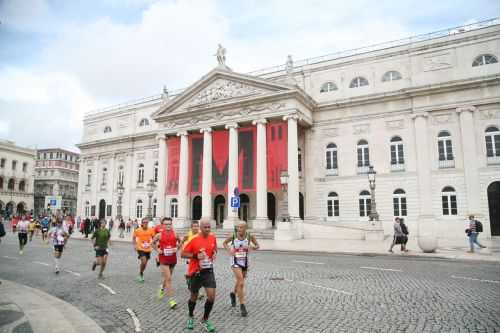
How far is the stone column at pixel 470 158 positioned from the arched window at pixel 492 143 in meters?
0.92

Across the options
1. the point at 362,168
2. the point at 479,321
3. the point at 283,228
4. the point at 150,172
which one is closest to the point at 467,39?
the point at 362,168

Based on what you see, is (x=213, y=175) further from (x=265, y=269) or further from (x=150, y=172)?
(x=265, y=269)

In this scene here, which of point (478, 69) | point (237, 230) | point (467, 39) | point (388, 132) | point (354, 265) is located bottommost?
point (354, 265)

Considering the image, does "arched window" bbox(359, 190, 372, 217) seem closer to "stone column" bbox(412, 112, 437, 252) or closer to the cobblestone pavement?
"stone column" bbox(412, 112, 437, 252)

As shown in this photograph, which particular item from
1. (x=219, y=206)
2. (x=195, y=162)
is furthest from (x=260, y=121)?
(x=219, y=206)

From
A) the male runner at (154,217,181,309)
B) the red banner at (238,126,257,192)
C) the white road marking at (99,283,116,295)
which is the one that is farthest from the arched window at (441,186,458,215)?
the white road marking at (99,283,116,295)

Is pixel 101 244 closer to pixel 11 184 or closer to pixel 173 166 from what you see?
pixel 173 166

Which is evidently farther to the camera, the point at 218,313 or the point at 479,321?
the point at 218,313

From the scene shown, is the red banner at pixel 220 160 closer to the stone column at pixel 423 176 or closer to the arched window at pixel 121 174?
the stone column at pixel 423 176

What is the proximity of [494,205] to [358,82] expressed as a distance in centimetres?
1447

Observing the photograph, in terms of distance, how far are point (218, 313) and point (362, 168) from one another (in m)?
26.1

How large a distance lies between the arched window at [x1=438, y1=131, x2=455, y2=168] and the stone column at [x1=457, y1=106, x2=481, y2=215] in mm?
1052

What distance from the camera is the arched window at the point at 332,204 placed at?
102 ft

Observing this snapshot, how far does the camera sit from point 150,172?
42.2 metres
